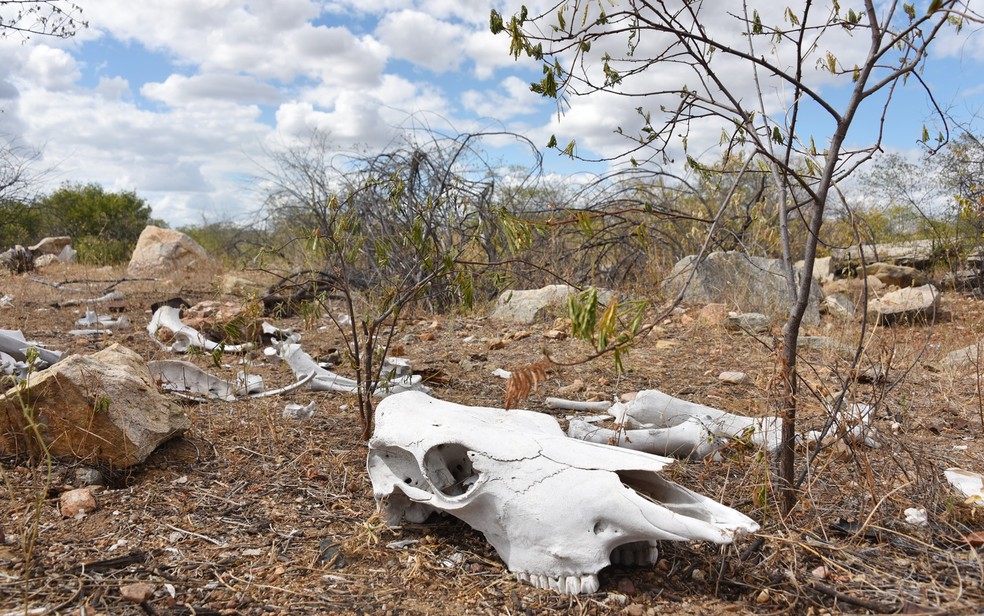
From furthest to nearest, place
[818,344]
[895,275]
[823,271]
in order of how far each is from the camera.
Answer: [823,271] → [895,275] → [818,344]

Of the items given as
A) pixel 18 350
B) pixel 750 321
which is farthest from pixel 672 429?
pixel 18 350

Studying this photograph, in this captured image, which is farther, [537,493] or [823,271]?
[823,271]

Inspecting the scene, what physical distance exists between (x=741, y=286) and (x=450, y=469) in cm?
534

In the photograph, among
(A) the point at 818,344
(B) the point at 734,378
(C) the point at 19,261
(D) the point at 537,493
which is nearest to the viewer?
(D) the point at 537,493

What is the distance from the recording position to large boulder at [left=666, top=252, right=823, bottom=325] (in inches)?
275

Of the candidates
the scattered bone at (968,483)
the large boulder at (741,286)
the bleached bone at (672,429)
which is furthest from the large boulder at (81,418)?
the large boulder at (741,286)

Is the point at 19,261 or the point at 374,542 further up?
the point at 19,261

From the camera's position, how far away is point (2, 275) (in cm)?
1135

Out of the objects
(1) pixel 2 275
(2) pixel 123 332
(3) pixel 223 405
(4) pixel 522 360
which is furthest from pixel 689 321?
(1) pixel 2 275

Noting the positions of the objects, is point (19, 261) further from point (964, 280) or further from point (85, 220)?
point (964, 280)

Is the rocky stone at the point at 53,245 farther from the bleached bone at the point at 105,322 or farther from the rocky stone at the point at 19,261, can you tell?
the bleached bone at the point at 105,322

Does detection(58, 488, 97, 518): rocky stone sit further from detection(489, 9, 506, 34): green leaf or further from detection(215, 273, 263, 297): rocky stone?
detection(215, 273, 263, 297): rocky stone

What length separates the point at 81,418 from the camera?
3.01 m

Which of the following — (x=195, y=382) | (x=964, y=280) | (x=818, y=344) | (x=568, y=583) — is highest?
(x=964, y=280)
